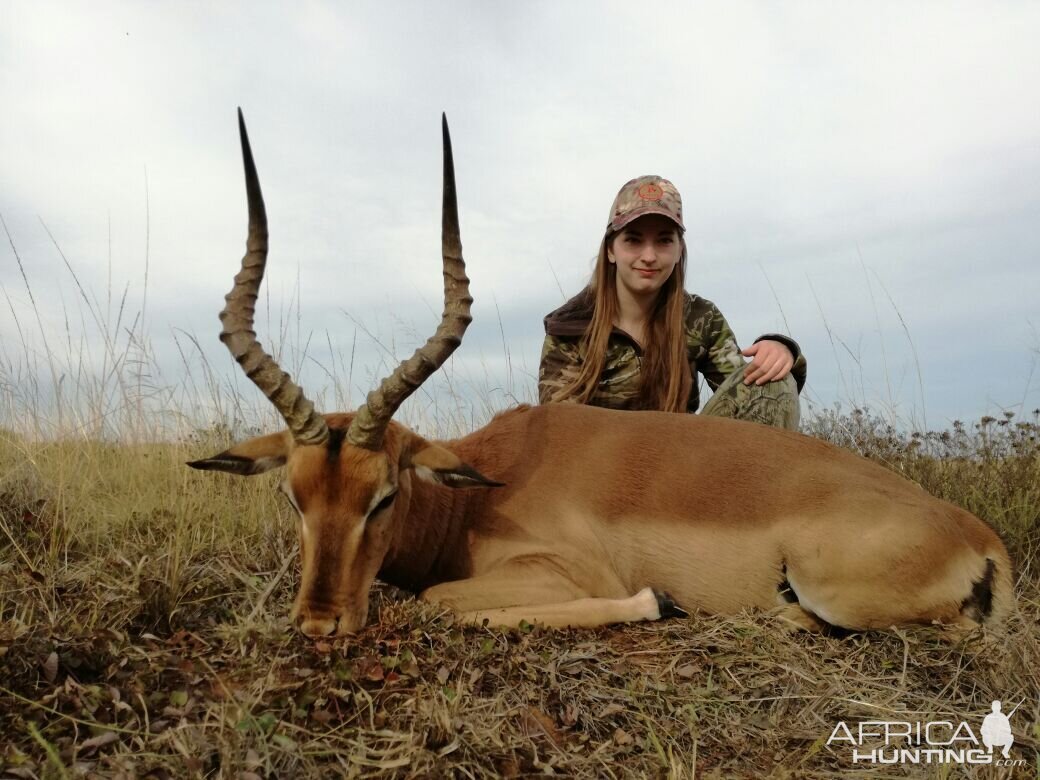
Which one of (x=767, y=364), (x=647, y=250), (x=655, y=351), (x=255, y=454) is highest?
(x=647, y=250)

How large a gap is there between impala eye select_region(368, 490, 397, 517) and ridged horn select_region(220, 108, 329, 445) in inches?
16.1

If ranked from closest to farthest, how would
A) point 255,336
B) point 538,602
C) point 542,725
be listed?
point 542,725
point 255,336
point 538,602

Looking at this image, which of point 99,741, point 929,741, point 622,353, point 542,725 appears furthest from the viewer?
point 622,353

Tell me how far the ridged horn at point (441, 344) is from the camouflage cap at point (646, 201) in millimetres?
2769

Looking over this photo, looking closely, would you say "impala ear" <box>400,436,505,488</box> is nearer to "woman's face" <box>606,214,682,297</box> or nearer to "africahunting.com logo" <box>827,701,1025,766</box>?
"africahunting.com logo" <box>827,701,1025,766</box>

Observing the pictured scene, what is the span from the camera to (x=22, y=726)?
2.59 metres

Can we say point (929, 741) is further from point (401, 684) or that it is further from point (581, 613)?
point (401, 684)

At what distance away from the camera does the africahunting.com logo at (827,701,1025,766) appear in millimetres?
2924

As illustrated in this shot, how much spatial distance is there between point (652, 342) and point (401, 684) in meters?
4.43

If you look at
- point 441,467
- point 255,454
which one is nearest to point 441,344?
point 441,467

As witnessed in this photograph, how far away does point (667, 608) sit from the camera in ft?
14.0

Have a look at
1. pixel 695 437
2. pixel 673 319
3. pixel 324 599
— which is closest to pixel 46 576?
pixel 324 599

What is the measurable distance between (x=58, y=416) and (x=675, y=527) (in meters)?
6.67

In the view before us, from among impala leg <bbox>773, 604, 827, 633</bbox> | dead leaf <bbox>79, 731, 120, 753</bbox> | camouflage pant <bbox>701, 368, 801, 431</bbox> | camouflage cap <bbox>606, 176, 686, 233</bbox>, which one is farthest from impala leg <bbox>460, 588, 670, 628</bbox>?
camouflage cap <bbox>606, 176, 686, 233</bbox>
